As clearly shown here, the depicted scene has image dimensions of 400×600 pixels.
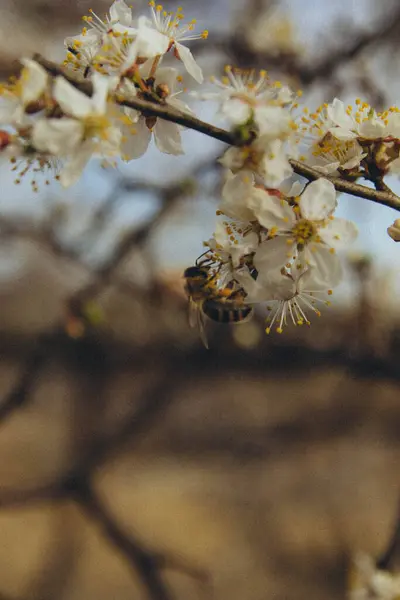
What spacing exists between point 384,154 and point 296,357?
378 centimetres

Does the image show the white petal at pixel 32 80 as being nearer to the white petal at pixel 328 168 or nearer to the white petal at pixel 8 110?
the white petal at pixel 8 110

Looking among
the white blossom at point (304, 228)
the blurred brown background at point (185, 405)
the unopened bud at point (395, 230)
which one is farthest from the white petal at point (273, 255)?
the blurred brown background at point (185, 405)

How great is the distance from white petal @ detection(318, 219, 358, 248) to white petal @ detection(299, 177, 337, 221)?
0.03 meters

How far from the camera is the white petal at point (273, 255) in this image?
0.66 m

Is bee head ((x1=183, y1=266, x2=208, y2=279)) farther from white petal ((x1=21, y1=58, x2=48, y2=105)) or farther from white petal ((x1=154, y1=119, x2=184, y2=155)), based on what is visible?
white petal ((x1=21, y1=58, x2=48, y2=105))

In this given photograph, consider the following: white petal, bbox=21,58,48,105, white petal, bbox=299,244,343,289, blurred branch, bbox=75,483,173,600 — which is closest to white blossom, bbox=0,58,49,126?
white petal, bbox=21,58,48,105

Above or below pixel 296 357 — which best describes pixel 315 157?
above

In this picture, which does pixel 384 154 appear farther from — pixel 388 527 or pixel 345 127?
pixel 388 527

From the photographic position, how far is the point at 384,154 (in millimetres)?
702

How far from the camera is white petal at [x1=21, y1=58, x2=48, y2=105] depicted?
1.69 ft

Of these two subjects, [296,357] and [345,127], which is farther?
[296,357]

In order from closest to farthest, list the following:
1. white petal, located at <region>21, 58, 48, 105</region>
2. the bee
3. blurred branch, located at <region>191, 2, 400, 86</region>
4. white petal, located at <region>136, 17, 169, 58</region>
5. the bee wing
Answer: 1. white petal, located at <region>21, 58, 48, 105</region>
2. white petal, located at <region>136, 17, 169, 58</region>
3. the bee
4. the bee wing
5. blurred branch, located at <region>191, 2, 400, 86</region>

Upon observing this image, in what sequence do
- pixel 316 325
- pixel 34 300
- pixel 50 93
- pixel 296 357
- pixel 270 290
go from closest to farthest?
pixel 50 93 → pixel 270 290 → pixel 316 325 → pixel 296 357 → pixel 34 300

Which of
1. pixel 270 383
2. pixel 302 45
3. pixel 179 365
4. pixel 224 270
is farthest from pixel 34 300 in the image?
pixel 224 270
